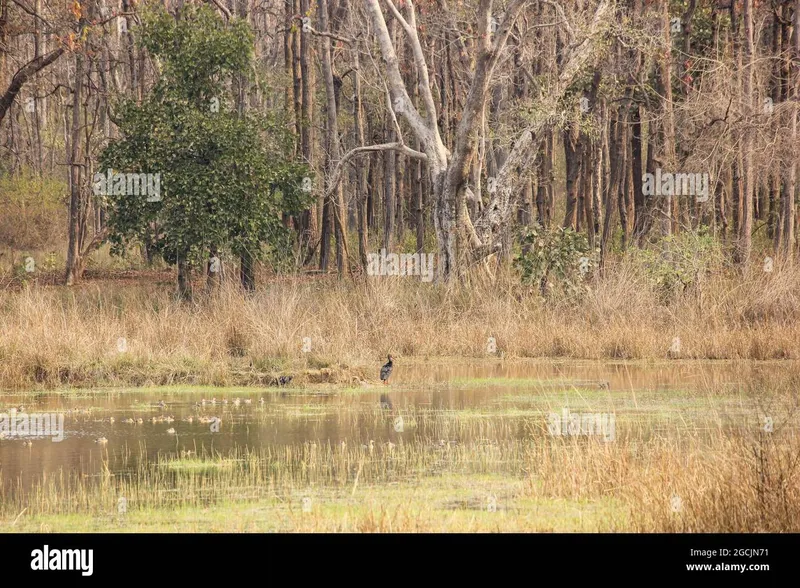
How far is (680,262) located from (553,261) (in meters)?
2.33

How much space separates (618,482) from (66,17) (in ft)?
63.2

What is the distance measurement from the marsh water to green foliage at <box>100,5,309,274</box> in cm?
634

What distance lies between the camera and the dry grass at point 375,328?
15.9 m

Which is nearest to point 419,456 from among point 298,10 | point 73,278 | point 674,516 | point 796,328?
point 674,516

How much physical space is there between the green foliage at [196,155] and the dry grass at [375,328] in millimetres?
1528

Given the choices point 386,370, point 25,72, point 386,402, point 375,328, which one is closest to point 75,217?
point 25,72

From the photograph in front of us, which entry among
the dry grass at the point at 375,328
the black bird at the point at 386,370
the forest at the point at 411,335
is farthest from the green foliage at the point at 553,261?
the black bird at the point at 386,370

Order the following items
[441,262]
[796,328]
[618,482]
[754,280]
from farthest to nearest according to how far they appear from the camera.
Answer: [441,262] → [754,280] → [796,328] → [618,482]

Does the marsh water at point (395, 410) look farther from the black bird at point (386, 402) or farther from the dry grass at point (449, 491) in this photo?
the dry grass at point (449, 491)

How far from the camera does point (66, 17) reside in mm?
24812

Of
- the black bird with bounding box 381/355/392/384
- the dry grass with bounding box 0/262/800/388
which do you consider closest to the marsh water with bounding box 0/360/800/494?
the black bird with bounding box 381/355/392/384

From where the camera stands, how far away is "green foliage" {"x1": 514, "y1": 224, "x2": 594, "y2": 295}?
69.6ft

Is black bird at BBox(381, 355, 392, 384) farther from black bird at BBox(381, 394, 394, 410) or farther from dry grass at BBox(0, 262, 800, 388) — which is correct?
black bird at BBox(381, 394, 394, 410)
